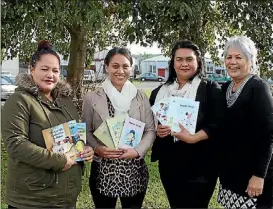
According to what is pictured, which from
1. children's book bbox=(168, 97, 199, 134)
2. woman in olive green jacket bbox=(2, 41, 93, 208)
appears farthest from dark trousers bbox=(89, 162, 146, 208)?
children's book bbox=(168, 97, 199, 134)

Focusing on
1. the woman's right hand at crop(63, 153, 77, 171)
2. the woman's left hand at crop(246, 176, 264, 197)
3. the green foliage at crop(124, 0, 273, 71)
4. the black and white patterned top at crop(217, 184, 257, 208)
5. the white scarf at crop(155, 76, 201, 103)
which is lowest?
the black and white patterned top at crop(217, 184, 257, 208)

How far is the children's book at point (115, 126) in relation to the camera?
2.85 m

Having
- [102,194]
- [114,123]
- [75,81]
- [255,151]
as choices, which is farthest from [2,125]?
[75,81]

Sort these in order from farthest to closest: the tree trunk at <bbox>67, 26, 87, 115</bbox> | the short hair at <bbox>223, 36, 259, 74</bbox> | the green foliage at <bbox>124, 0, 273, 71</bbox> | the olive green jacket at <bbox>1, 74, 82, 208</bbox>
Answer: the tree trunk at <bbox>67, 26, 87, 115</bbox>
the green foliage at <bbox>124, 0, 273, 71</bbox>
the short hair at <bbox>223, 36, 259, 74</bbox>
the olive green jacket at <bbox>1, 74, 82, 208</bbox>

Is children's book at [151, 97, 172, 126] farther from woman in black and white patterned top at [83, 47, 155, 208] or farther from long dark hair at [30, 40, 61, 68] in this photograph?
long dark hair at [30, 40, 61, 68]

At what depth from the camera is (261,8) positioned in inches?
212

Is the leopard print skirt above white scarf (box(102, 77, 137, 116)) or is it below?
below

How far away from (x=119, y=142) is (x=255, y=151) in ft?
3.18

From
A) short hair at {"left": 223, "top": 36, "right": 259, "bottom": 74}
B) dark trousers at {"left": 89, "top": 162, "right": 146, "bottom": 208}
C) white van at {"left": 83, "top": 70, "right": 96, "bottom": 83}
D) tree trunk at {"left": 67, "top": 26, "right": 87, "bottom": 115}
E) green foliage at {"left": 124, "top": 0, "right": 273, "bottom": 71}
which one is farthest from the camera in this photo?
tree trunk at {"left": 67, "top": 26, "right": 87, "bottom": 115}

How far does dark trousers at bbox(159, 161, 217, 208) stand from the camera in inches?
115

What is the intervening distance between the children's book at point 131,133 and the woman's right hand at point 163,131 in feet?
0.40

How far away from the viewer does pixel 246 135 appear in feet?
8.91

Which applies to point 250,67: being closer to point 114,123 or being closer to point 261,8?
point 114,123

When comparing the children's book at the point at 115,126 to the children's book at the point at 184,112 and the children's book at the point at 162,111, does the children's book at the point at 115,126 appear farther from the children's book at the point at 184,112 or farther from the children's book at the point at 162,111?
the children's book at the point at 184,112
